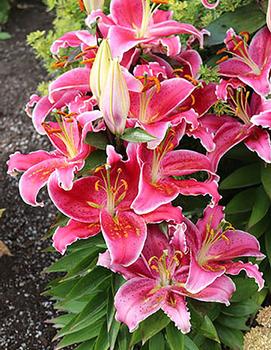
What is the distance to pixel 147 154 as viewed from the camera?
4.84 ft

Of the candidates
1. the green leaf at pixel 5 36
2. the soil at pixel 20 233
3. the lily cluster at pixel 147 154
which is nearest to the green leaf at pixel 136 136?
the lily cluster at pixel 147 154

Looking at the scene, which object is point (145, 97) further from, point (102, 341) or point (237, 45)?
point (102, 341)

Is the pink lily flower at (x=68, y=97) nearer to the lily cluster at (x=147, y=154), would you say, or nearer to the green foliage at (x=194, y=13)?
the lily cluster at (x=147, y=154)

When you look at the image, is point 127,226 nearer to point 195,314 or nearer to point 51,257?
point 195,314

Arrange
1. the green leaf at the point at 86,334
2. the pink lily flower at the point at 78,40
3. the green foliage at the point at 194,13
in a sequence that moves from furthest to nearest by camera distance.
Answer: the green foliage at the point at 194,13 → the green leaf at the point at 86,334 → the pink lily flower at the point at 78,40

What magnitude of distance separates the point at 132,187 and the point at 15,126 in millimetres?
1720

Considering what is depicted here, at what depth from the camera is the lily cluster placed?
1.40 metres

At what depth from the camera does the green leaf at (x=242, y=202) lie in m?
1.74

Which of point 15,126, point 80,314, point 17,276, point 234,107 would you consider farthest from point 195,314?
point 15,126

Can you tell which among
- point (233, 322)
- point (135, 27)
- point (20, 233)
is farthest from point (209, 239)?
point (20, 233)

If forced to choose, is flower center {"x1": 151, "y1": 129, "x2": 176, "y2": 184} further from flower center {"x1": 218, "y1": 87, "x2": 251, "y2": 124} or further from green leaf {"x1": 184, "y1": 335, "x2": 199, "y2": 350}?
green leaf {"x1": 184, "y1": 335, "x2": 199, "y2": 350}

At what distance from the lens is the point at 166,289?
151 centimetres

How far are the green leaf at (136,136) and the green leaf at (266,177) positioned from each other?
1.27 ft

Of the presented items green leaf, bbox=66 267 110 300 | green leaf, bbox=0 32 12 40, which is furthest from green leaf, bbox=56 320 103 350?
green leaf, bbox=0 32 12 40
